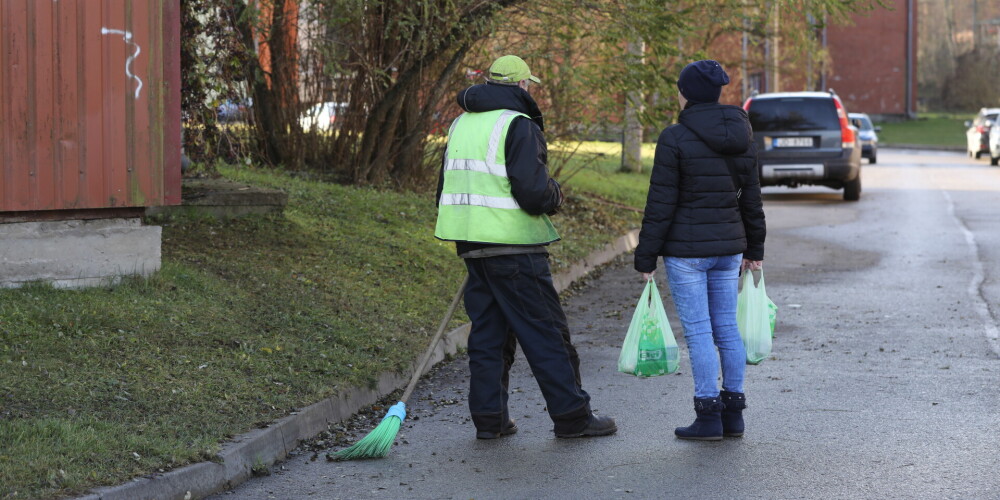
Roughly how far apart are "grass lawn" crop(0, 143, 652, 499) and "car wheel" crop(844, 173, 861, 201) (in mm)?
11176

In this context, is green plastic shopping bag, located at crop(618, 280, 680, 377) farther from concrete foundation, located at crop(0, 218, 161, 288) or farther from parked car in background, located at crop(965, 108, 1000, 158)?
parked car in background, located at crop(965, 108, 1000, 158)

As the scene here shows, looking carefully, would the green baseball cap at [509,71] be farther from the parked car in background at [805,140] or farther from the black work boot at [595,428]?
the parked car in background at [805,140]

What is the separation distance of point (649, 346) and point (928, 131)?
61979 millimetres

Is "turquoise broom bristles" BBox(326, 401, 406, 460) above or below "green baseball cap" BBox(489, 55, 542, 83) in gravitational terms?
below

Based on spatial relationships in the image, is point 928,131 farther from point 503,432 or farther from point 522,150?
point 522,150

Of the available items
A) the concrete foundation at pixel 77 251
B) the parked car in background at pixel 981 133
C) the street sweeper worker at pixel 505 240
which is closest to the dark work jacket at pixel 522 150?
the street sweeper worker at pixel 505 240

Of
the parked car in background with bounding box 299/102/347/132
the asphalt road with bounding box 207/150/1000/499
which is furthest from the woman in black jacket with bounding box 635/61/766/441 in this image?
the parked car in background with bounding box 299/102/347/132

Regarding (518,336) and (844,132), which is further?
(844,132)

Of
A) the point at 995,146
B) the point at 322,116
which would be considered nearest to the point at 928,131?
the point at 995,146

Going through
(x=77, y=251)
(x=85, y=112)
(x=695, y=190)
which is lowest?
(x=77, y=251)

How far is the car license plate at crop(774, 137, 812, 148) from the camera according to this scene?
838 inches

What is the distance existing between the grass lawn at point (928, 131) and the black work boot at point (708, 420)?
153 feet

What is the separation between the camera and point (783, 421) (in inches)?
254

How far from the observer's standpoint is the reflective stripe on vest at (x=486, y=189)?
5.94m
